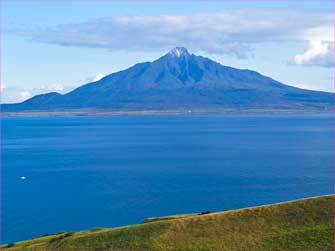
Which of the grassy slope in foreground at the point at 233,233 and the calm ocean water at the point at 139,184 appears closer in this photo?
the grassy slope in foreground at the point at 233,233


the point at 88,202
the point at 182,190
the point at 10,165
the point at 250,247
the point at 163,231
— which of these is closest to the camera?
the point at 250,247

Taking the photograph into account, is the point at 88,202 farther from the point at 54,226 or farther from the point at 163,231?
the point at 163,231

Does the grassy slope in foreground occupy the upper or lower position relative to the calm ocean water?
upper

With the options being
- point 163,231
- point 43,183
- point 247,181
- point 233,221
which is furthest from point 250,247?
point 43,183

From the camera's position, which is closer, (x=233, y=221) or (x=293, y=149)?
(x=233, y=221)

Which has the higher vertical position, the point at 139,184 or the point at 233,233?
the point at 233,233

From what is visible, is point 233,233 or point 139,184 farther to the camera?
point 139,184

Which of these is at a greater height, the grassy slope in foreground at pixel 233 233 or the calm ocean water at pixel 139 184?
the grassy slope in foreground at pixel 233 233

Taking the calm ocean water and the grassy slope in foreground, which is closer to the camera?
the grassy slope in foreground
